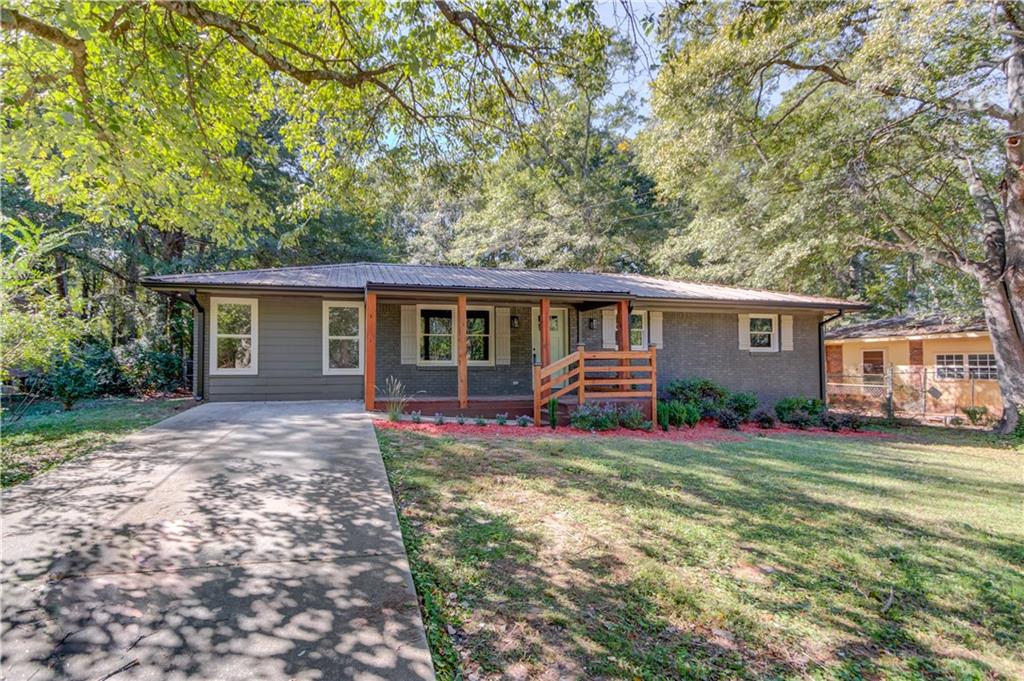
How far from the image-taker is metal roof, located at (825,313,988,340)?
16188 millimetres

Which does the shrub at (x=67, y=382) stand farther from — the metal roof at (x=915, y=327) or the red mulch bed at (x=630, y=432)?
the metal roof at (x=915, y=327)

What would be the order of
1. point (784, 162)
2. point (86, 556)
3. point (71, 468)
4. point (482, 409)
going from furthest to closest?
point (784, 162) → point (482, 409) → point (71, 468) → point (86, 556)

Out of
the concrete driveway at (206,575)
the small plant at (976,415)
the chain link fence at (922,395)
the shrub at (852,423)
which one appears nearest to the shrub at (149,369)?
the concrete driveway at (206,575)

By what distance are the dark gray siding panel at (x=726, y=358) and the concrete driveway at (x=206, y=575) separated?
31.0 feet

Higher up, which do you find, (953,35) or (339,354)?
(953,35)

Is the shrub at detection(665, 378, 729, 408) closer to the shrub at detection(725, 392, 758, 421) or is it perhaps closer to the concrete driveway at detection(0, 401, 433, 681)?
the shrub at detection(725, 392, 758, 421)

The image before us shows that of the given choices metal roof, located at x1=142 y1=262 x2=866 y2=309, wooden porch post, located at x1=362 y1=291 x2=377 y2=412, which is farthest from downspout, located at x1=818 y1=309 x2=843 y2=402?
wooden porch post, located at x1=362 y1=291 x2=377 y2=412

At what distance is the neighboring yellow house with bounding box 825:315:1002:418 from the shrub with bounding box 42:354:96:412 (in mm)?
19713

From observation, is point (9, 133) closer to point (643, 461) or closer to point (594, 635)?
point (594, 635)

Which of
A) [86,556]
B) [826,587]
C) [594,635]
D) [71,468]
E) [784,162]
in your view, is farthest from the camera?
[784,162]

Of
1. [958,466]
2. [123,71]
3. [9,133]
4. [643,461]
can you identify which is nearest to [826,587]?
[643,461]

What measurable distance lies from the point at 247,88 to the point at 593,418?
7.86 m

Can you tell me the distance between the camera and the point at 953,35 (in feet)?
31.3

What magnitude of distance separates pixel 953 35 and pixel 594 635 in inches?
514
